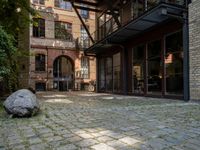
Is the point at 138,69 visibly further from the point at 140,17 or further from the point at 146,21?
the point at 140,17

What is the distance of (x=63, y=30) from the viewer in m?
26.7

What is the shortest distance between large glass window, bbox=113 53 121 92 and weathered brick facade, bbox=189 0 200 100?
6.50 metres

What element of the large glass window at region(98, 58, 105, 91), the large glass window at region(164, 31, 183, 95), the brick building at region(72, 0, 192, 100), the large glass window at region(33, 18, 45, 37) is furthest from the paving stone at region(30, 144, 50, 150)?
the large glass window at region(33, 18, 45, 37)

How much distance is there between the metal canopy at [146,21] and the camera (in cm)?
882

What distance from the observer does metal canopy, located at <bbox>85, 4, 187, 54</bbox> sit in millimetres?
8816

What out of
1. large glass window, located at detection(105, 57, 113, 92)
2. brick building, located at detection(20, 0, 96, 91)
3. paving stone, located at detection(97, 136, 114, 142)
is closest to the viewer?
paving stone, located at detection(97, 136, 114, 142)

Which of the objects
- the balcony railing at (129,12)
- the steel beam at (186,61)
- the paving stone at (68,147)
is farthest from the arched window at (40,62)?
the paving stone at (68,147)

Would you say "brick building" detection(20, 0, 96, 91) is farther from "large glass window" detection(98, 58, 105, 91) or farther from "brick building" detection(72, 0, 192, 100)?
"brick building" detection(72, 0, 192, 100)

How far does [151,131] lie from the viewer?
3.92m

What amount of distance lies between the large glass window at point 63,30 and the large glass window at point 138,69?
1460 cm

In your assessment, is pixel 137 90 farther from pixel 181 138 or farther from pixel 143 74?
pixel 181 138

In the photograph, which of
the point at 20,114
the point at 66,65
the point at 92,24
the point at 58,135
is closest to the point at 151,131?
the point at 58,135

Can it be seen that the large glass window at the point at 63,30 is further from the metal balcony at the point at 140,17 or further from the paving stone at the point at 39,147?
the paving stone at the point at 39,147

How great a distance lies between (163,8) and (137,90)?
526 centimetres
